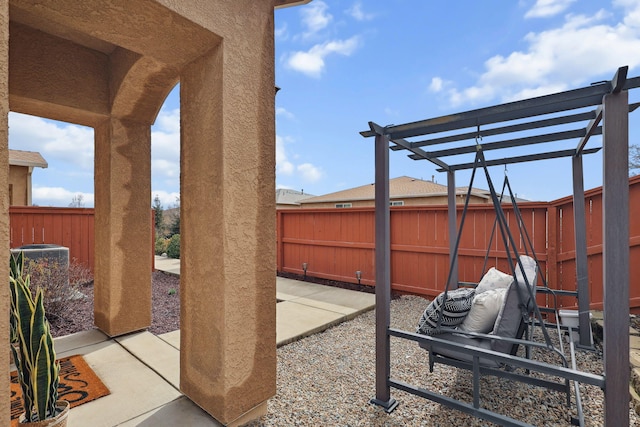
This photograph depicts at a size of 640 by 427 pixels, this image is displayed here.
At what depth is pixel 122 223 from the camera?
3381 millimetres

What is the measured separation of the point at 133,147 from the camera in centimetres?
342

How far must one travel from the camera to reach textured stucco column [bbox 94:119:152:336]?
332cm

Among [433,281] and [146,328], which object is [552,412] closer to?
[433,281]

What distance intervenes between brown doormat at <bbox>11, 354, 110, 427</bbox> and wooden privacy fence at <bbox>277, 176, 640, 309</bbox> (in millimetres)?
4099

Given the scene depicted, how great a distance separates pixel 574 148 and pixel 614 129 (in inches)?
79.8

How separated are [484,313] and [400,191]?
1338cm

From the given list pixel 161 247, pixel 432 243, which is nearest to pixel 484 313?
pixel 432 243

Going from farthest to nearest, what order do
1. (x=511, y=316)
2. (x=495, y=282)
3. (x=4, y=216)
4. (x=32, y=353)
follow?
(x=495, y=282) < (x=511, y=316) < (x=32, y=353) < (x=4, y=216)

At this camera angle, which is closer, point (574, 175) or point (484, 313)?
point (484, 313)

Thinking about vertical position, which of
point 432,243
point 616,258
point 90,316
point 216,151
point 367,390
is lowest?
point 367,390

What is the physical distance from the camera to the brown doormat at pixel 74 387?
2289 millimetres

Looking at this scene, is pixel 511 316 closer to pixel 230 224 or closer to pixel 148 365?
pixel 230 224

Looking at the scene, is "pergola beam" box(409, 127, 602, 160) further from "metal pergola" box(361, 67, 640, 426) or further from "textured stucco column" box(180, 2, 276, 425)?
"textured stucco column" box(180, 2, 276, 425)

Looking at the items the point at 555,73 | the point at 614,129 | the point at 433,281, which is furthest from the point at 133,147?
the point at 555,73
